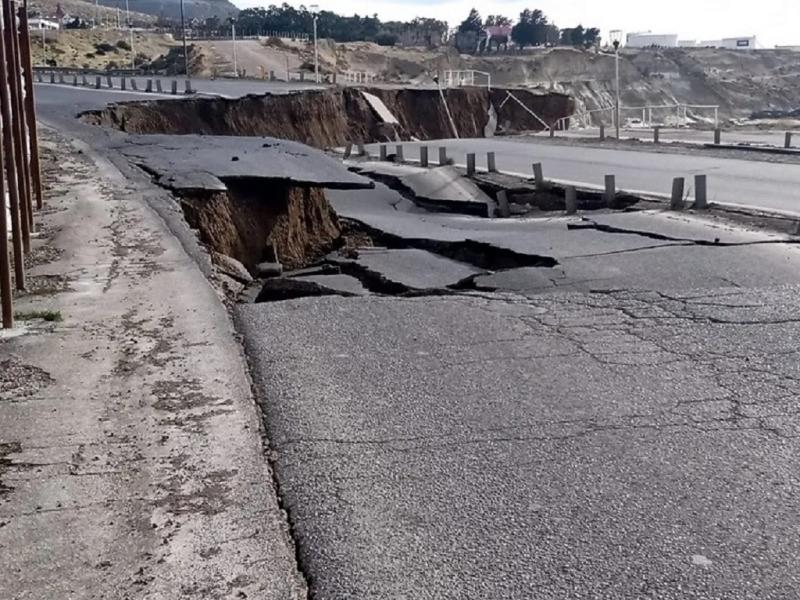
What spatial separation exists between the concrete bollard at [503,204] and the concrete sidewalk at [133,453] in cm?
1123

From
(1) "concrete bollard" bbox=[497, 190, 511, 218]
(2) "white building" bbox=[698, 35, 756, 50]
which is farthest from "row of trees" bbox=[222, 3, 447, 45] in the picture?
(1) "concrete bollard" bbox=[497, 190, 511, 218]

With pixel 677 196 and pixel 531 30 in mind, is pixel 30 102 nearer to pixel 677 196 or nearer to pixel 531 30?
pixel 677 196

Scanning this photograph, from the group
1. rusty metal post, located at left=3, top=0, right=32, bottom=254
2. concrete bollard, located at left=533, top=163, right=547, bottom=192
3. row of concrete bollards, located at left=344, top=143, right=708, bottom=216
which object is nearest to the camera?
rusty metal post, located at left=3, top=0, right=32, bottom=254

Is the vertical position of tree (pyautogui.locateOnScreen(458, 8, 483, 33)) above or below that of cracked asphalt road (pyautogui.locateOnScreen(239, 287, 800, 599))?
above

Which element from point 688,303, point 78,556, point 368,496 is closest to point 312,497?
point 368,496

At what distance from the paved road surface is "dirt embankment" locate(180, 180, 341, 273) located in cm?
649

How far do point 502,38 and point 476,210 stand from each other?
129 meters

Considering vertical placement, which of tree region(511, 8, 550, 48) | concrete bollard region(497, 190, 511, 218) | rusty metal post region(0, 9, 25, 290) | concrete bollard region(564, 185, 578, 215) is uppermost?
tree region(511, 8, 550, 48)

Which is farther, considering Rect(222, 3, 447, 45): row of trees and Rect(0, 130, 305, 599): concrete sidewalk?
Rect(222, 3, 447, 45): row of trees

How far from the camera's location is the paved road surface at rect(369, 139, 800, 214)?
18.1 metres

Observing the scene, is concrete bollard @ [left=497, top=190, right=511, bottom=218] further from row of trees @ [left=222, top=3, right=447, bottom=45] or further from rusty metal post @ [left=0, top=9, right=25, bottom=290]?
row of trees @ [left=222, top=3, right=447, bottom=45]

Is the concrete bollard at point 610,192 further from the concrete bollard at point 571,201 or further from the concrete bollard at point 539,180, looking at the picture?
the concrete bollard at point 539,180

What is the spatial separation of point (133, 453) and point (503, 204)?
15.8m

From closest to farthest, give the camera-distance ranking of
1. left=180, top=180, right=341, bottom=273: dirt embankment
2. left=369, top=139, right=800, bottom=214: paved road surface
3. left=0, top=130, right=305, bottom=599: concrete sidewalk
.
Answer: left=0, top=130, right=305, bottom=599: concrete sidewalk → left=180, top=180, right=341, bottom=273: dirt embankment → left=369, top=139, right=800, bottom=214: paved road surface
